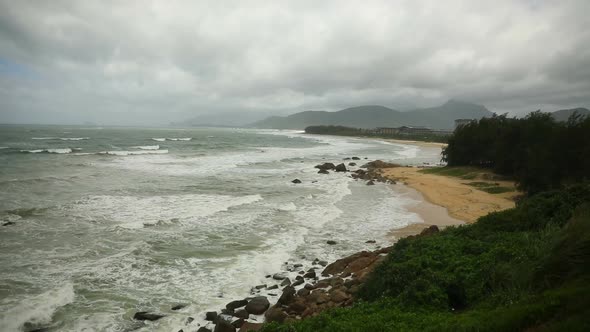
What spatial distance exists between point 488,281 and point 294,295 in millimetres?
6046

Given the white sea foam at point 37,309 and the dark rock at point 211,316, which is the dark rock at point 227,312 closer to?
the dark rock at point 211,316

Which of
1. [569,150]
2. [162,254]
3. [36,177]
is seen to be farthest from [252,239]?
[36,177]

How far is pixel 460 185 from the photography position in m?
32.9

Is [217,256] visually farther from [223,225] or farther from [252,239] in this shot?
[223,225]

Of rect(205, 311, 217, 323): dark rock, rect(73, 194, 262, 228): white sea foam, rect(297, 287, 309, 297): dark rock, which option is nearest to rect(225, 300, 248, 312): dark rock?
rect(205, 311, 217, 323): dark rock

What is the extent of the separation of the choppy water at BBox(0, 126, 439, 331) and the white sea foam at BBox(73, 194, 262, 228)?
75mm

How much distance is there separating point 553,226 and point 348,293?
7.07 meters

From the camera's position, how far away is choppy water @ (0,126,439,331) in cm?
1121

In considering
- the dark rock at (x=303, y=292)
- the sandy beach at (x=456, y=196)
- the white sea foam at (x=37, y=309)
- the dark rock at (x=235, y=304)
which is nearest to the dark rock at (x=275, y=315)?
the dark rock at (x=235, y=304)

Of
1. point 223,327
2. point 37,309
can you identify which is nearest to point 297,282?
point 223,327

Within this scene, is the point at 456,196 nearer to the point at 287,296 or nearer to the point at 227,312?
the point at 287,296

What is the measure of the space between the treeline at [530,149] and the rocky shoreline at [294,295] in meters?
14.5

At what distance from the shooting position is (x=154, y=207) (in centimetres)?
2347

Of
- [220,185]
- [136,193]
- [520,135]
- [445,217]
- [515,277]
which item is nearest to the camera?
[515,277]
